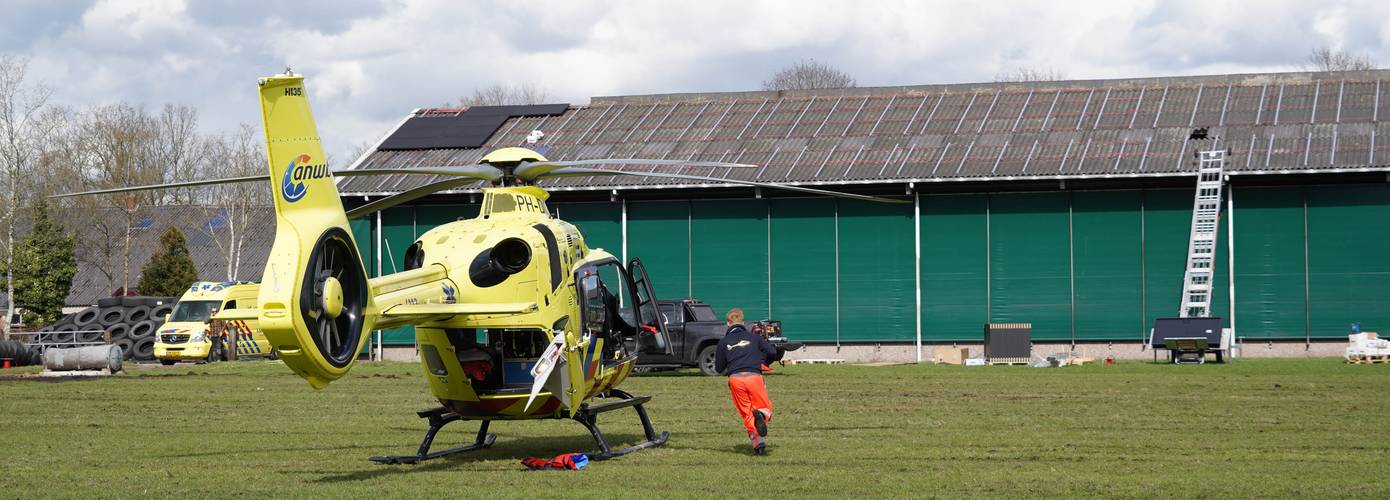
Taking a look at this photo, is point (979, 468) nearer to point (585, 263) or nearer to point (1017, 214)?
point (585, 263)

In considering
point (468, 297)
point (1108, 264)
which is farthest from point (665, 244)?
point (468, 297)

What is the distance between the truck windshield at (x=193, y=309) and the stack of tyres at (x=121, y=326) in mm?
2191

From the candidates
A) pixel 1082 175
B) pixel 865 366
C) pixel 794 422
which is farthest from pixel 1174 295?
pixel 794 422

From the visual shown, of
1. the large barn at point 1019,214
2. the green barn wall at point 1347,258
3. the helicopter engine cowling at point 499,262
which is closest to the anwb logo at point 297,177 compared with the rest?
the helicopter engine cowling at point 499,262

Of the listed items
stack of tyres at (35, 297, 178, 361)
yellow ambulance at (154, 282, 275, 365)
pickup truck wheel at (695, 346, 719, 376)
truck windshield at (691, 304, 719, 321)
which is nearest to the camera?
pickup truck wheel at (695, 346, 719, 376)

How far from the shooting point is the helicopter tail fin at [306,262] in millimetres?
11086

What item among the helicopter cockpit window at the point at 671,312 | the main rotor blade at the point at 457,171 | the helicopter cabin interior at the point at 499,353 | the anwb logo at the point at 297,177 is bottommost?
the helicopter cabin interior at the point at 499,353

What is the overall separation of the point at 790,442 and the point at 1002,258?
84.3 feet

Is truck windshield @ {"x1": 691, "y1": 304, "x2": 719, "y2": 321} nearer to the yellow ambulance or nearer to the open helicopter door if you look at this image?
the yellow ambulance

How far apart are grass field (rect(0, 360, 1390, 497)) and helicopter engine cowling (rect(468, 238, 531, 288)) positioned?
6.18 ft

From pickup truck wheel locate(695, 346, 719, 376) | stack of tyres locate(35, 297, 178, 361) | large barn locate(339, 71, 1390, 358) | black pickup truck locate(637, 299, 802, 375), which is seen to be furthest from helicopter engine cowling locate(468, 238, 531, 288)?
stack of tyres locate(35, 297, 178, 361)

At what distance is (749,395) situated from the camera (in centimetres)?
1628

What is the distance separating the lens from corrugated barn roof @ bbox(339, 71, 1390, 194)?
135 ft

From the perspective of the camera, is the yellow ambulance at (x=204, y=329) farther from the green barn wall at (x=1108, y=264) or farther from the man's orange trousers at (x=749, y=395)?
the man's orange trousers at (x=749, y=395)
